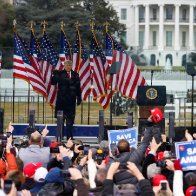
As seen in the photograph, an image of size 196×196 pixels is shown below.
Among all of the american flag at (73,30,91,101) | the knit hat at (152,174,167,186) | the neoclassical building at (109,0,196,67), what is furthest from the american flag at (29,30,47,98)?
the neoclassical building at (109,0,196,67)

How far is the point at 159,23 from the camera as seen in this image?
12762 cm

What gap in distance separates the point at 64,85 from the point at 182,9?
335 feet

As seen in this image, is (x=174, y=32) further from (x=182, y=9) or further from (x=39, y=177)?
(x=39, y=177)

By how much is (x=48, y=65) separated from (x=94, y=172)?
586 inches

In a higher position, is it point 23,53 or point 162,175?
point 23,53

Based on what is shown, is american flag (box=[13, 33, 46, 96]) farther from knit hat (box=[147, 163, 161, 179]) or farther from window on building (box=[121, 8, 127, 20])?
window on building (box=[121, 8, 127, 20])

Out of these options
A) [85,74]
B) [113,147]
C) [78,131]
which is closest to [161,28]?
[85,74]

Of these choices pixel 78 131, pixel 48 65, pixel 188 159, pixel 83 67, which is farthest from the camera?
pixel 83 67

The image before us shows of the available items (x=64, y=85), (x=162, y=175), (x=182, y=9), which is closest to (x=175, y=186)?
(x=162, y=175)

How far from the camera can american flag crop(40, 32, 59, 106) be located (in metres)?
27.8

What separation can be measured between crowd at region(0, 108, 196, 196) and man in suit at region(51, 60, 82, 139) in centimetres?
841

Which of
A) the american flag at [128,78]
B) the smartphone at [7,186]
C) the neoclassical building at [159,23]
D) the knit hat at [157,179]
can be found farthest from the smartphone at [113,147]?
the neoclassical building at [159,23]

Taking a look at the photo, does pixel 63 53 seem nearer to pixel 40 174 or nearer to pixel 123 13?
pixel 40 174

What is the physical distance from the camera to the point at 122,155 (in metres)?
14.6
